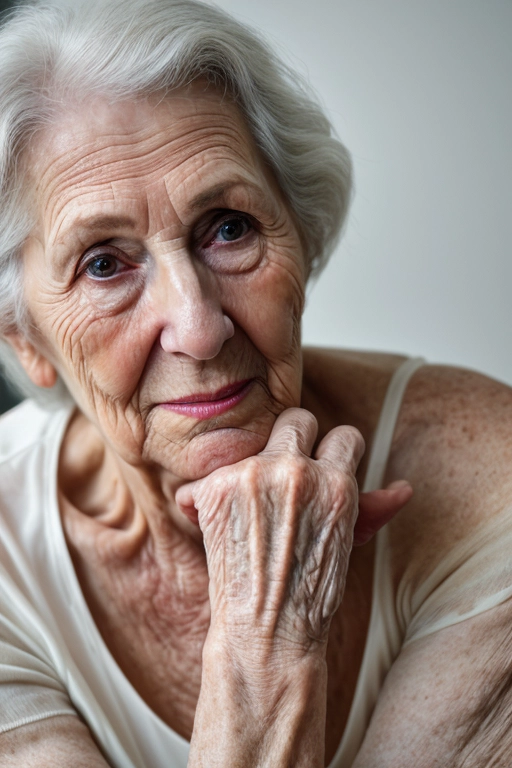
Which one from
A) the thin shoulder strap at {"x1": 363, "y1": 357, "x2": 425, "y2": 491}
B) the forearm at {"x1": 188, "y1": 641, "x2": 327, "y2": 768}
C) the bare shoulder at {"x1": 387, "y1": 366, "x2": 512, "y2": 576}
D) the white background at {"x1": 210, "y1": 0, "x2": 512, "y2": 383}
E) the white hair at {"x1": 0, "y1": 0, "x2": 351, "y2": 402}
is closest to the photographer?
the forearm at {"x1": 188, "y1": 641, "x2": 327, "y2": 768}

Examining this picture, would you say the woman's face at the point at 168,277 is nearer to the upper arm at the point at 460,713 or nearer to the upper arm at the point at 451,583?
the upper arm at the point at 451,583

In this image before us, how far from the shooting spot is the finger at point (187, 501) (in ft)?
Answer: 4.81

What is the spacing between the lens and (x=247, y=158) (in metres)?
1.43

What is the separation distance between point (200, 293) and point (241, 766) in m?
0.73

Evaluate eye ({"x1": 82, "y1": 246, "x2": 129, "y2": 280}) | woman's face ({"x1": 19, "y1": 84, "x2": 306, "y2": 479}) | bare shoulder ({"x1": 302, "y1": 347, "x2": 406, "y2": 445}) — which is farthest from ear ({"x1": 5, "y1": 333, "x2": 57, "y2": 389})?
bare shoulder ({"x1": 302, "y1": 347, "x2": 406, "y2": 445})

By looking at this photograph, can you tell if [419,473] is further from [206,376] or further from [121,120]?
[121,120]

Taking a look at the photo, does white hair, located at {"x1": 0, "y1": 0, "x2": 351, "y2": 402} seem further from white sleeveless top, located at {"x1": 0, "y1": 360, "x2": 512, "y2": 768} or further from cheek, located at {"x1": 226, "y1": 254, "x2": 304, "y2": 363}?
white sleeveless top, located at {"x1": 0, "y1": 360, "x2": 512, "y2": 768}

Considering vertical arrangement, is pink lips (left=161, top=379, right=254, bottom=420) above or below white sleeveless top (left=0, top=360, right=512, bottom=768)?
above

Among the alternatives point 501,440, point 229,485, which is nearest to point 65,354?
point 229,485

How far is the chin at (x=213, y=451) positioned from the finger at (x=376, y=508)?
25 centimetres

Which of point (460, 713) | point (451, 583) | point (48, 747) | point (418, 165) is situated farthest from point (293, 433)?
point (418, 165)

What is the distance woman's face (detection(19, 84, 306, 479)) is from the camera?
1326mm

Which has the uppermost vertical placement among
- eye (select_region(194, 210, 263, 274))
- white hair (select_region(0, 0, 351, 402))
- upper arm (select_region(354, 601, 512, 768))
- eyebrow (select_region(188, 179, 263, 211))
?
white hair (select_region(0, 0, 351, 402))

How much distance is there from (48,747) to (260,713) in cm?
38
